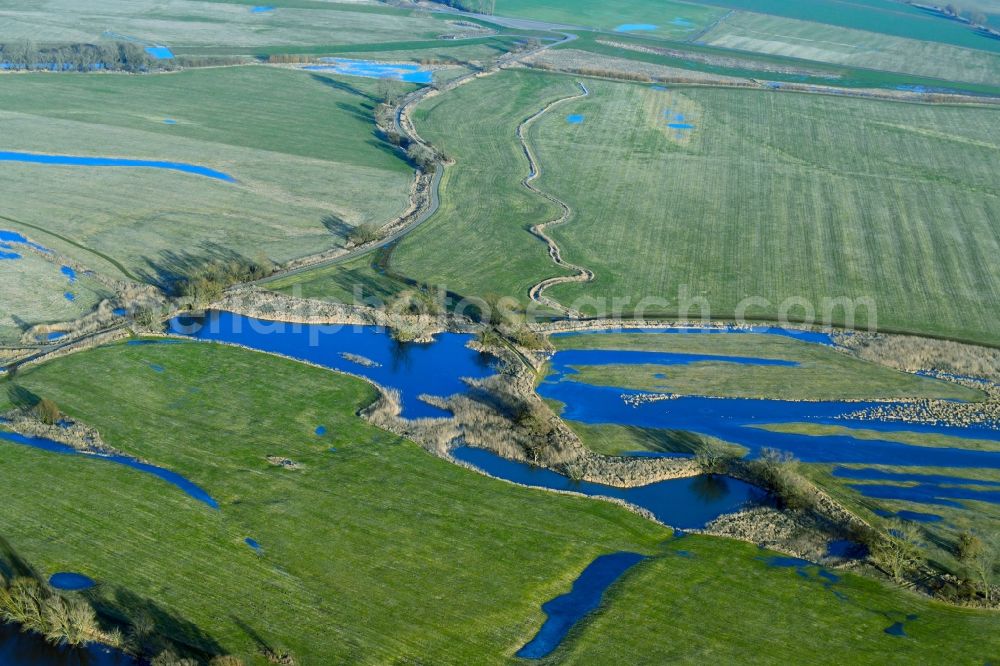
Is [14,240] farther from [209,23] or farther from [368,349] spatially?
[209,23]

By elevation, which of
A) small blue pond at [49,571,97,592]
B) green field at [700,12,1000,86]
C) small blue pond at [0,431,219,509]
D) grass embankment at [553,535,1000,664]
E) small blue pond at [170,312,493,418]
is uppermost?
green field at [700,12,1000,86]

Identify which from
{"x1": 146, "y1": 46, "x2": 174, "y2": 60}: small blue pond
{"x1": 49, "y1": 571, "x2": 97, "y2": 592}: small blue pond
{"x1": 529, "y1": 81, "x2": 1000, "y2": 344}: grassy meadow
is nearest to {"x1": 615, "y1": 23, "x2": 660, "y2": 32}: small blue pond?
{"x1": 529, "y1": 81, "x2": 1000, "y2": 344}: grassy meadow

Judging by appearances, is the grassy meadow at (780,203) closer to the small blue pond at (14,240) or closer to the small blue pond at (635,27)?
the small blue pond at (14,240)

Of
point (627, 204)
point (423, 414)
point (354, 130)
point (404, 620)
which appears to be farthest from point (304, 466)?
point (354, 130)

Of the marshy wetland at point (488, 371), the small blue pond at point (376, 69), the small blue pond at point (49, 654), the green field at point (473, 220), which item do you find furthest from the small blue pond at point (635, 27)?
the small blue pond at point (49, 654)

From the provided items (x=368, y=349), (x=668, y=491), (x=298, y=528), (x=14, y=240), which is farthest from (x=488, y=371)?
(x=14, y=240)

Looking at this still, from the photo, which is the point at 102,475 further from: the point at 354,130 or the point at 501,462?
the point at 354,130

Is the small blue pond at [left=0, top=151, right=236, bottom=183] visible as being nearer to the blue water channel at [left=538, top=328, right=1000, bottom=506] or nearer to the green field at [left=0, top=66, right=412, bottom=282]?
the green field at [left=0, top=66, right=412, bottom=282]
